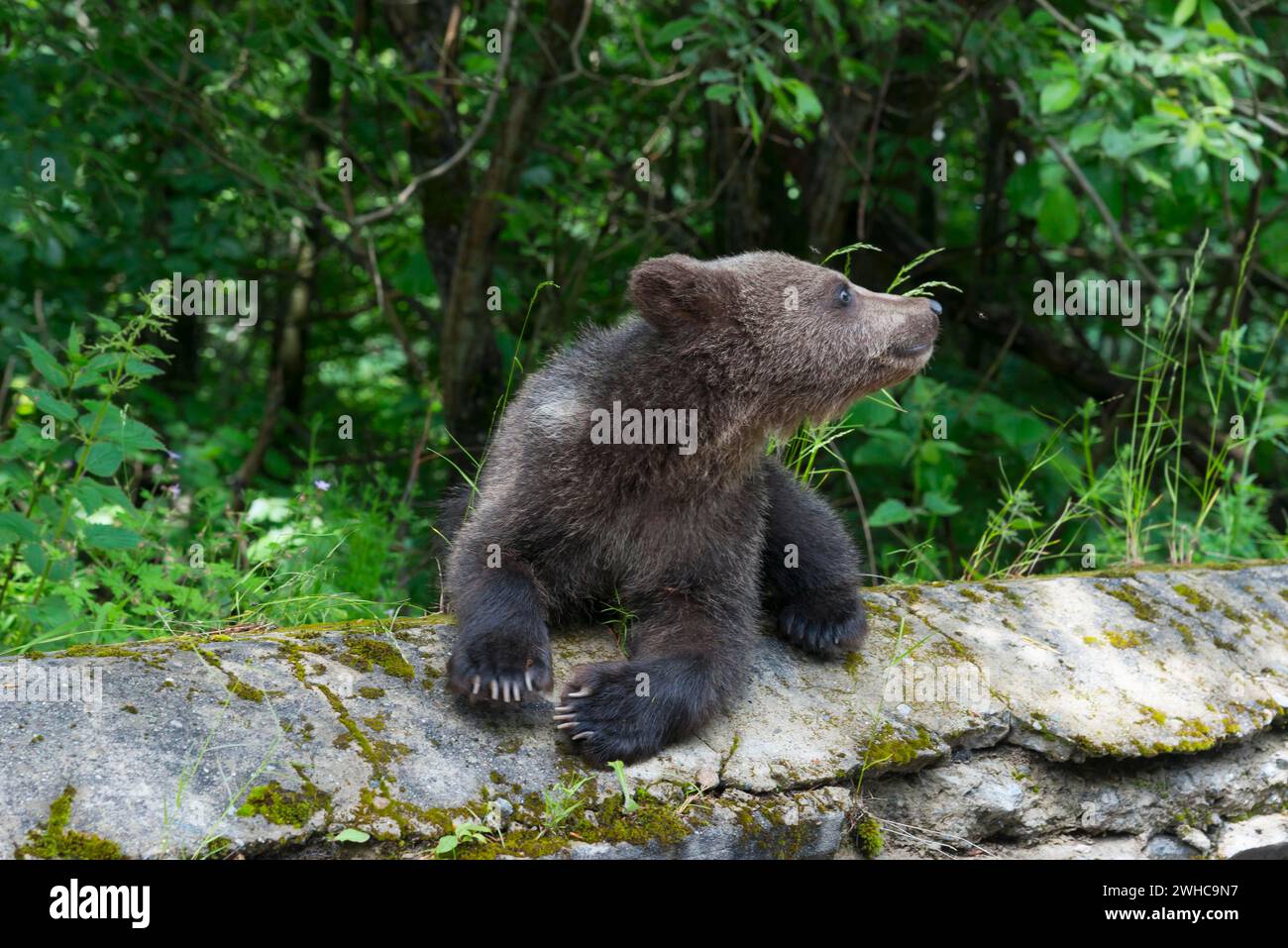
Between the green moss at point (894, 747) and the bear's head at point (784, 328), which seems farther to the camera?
the bear's head at point (784, 328)

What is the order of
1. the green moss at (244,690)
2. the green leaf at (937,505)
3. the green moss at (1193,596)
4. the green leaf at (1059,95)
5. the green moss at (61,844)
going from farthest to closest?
the green leaf at (937,505) < the green leaf at (1059,95) < the green moss at (1193,596) < the green moss at (244,690) < the green moss at (61,844)

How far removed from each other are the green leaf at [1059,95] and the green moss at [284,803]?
14.1 ft

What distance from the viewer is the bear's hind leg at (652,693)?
329cm

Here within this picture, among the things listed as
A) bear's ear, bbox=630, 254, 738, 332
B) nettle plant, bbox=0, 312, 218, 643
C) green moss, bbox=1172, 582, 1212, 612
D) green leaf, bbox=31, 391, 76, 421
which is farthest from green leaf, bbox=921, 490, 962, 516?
green leaf, bbox=31, 391, 76, 421

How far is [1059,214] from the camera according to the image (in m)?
6.35

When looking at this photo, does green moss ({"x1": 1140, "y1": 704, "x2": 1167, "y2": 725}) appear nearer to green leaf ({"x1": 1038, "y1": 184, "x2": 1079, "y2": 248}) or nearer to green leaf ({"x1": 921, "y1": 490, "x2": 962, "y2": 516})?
green leaf ({"x1": 921, "y1": 490, "x2": 962, "y2": 516})

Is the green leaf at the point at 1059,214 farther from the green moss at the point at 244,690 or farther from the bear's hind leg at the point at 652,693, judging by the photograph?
the green moss at the point at 244,690

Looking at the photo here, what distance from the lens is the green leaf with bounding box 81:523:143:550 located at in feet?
12.2

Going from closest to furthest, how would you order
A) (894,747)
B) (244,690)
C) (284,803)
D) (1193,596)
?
(284,803), (244,690), (894,747), (1193,596)

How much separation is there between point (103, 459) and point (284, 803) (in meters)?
1.53

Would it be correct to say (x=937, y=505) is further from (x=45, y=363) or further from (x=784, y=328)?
(x=45, y=363)

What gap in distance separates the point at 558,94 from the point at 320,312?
8.72ft

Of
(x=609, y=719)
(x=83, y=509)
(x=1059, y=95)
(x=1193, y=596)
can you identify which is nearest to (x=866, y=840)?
(x=609, y=719)

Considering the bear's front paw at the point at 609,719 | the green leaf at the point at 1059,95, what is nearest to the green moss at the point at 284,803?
the bear's front paw at the point at 609,719
